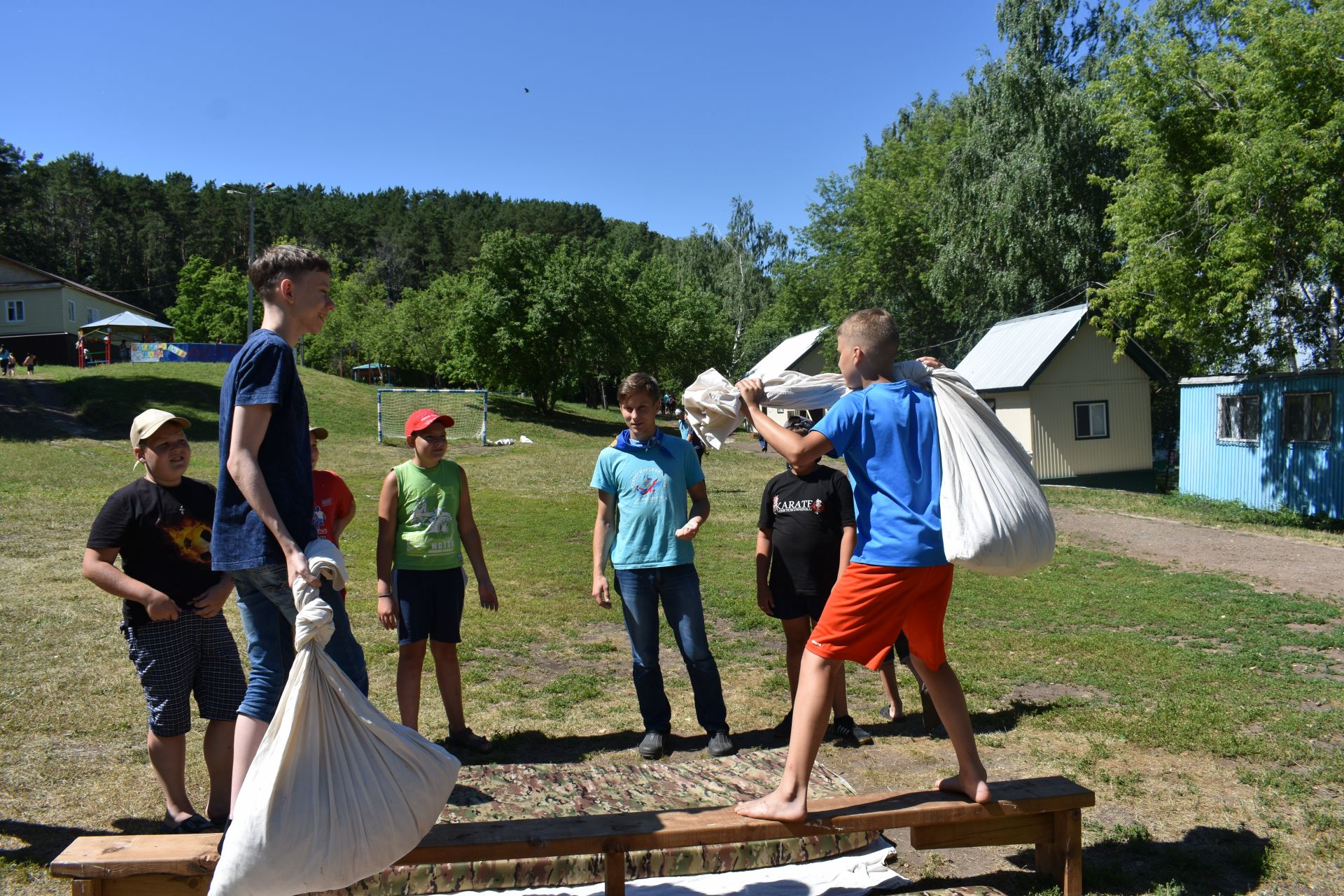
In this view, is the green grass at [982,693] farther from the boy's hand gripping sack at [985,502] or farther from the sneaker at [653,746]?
the boy's hand gripping sack at [985,502]

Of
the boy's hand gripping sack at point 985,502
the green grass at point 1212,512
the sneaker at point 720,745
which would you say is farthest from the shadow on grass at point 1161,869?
the green grass at point 1212,512

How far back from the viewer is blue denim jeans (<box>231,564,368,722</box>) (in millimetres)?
3064

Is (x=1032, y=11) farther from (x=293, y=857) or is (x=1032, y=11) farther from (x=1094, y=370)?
(x=293, y=857)

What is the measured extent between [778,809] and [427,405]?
36.1m

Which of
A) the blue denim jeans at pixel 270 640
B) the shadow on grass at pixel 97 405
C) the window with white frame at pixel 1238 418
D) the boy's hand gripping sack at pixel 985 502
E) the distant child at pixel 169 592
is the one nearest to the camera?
the blue denim jeans at pixel 270 640

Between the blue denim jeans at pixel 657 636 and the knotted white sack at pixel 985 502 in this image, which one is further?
the blue denim jeans at pixel 657 636

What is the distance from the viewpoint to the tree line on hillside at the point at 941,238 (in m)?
18.1

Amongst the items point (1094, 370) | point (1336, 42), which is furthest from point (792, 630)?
point (1094, 370)

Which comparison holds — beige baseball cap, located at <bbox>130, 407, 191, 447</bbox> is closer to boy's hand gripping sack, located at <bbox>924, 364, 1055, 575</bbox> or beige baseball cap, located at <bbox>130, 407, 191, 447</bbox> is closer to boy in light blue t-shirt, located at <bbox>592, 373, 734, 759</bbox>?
boy in light blue t-shirt, located at <bbox>592, 373, 734, 759</bbox>

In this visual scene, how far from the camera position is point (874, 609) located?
340 centimetres

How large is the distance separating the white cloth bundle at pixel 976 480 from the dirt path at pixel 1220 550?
28.9 feet

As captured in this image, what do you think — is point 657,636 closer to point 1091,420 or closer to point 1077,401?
point 1077,401

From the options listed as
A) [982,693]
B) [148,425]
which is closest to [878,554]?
[148,425]

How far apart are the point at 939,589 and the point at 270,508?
93.6 inches
